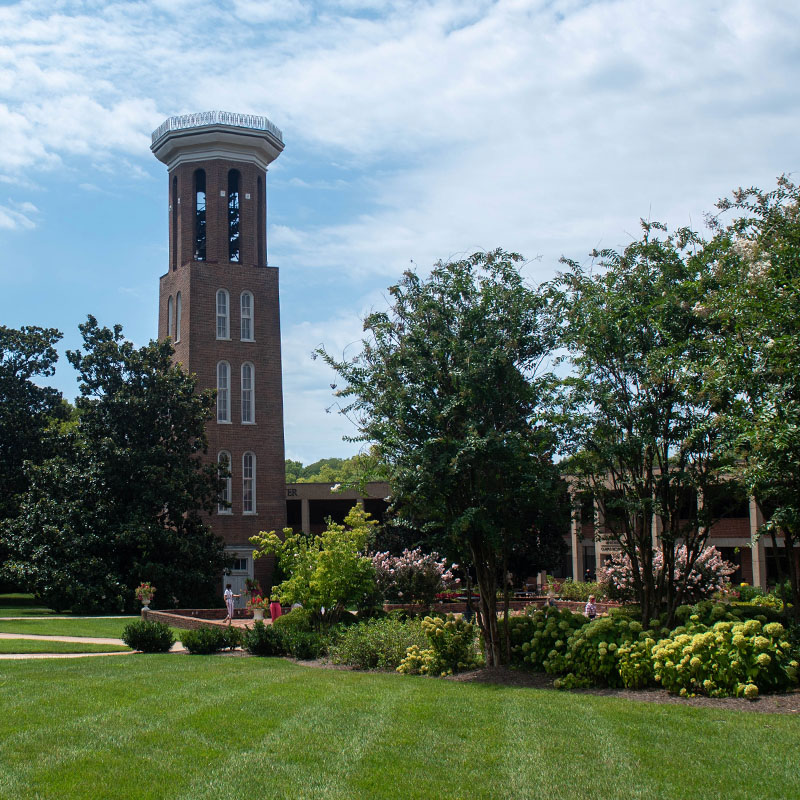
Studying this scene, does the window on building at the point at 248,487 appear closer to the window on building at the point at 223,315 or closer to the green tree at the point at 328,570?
the window on building at the point at 223,315

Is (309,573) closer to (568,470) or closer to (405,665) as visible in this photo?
(405,665)

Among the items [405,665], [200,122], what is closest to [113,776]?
[405,665]

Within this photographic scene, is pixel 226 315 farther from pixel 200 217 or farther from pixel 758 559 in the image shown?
pixel 758 559

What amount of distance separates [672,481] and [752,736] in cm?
621

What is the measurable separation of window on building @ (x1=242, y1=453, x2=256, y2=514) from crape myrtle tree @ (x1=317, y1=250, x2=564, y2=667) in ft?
89.6

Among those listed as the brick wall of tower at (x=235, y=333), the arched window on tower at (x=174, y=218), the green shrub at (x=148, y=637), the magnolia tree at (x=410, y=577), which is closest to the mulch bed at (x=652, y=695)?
the green shrub at (x=148, y=637)

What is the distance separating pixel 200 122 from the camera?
1780 inches

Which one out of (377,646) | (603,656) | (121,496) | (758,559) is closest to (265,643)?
(377,646)

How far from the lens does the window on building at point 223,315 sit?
42781mm

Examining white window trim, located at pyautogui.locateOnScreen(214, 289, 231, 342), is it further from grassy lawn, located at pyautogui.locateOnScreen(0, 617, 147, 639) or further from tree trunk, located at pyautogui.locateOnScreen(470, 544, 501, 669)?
tree trunk, located at pyautogui.locateOnScreen(470, 544, 501, 669)

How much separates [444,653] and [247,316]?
31.2 m

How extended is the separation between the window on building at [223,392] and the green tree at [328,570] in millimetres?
21331

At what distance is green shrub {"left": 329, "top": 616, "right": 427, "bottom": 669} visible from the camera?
50.9 feet

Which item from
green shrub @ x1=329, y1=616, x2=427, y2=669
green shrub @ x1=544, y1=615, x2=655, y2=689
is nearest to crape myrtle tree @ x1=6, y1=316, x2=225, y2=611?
green shrub @ x1=329, y1=616, x2=427, y2=669
